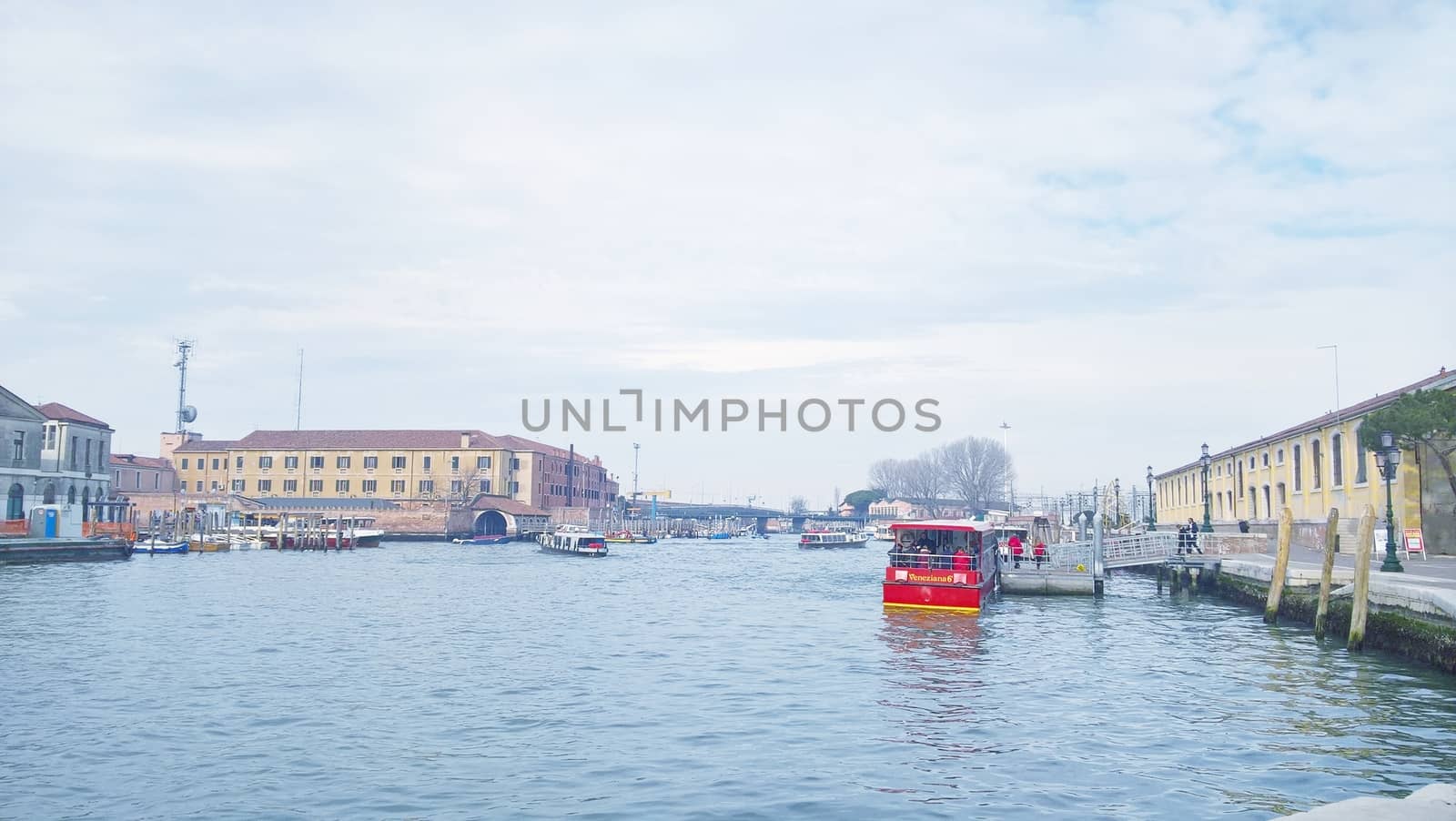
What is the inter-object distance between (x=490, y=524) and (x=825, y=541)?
4056 centimetres

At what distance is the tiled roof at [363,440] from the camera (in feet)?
433

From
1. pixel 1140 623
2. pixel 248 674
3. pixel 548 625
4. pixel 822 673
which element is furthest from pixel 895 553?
pixel 248 674

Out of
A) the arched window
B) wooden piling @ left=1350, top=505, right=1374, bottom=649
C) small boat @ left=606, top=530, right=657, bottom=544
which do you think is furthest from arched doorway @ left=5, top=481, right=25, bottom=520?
the arched window

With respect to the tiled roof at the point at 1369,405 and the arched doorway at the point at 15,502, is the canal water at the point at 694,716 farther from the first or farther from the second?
the arched doorway at the point at 15,502

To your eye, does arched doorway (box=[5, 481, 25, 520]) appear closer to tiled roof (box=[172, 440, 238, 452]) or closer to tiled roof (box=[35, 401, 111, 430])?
tiled roof (box=[35, 401, 111, 430])

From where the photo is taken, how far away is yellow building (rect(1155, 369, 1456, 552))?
129 ft

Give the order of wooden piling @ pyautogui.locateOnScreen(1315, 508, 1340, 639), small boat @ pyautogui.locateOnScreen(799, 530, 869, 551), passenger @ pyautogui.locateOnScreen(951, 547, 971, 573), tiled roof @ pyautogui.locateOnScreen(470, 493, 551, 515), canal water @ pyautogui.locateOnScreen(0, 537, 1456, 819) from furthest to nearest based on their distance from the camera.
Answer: small boat @ pyautogui.locateOnScreen(799, 530, 869, 551)
tiled roof @ pyautogui.locateOnScreen(470, 493, 551, 515)
passenger @ pyautogui.locateOnScreen(951, 547, 971, 573)
wooden piling @ pyautogui.locateOnScreen(1315, 508, 1340, 639)
canal water @ pyautogui.locateOnScreen(0, 537, 1456, 819)

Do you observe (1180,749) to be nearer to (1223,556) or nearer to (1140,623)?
(1140,623)

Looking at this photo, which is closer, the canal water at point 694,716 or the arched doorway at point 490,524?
the canal water at point 694,716

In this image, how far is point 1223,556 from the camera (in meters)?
48.2

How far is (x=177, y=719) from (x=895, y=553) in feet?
82.5

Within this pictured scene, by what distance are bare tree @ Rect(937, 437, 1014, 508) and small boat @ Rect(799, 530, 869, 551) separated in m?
41.9

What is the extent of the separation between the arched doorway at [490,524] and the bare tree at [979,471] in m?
80.7

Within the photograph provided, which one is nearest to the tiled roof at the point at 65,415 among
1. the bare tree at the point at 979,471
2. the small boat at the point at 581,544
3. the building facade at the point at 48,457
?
the building facade at the point at 48,457
